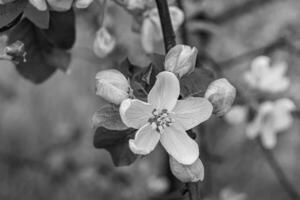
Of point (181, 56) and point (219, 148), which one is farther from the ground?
point (181, 56)

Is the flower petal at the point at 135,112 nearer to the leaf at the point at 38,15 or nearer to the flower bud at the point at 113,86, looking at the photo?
the flower bud at the point at 113,86

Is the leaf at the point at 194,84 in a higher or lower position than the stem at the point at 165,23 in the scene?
lower

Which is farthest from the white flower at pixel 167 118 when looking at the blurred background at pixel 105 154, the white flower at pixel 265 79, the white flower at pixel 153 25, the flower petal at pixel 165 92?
the blurred background at pixel 105 154

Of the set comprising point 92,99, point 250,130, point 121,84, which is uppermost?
point 121,84

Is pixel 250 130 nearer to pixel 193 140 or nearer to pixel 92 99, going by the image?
A: pixel 193 140

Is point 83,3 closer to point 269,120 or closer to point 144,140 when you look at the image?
point 144,140

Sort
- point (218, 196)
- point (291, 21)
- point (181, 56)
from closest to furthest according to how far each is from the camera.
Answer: point (181, 56) < point (218, 196) < point (291, 21)

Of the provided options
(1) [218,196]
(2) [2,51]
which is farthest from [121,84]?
(1) [218,196]
